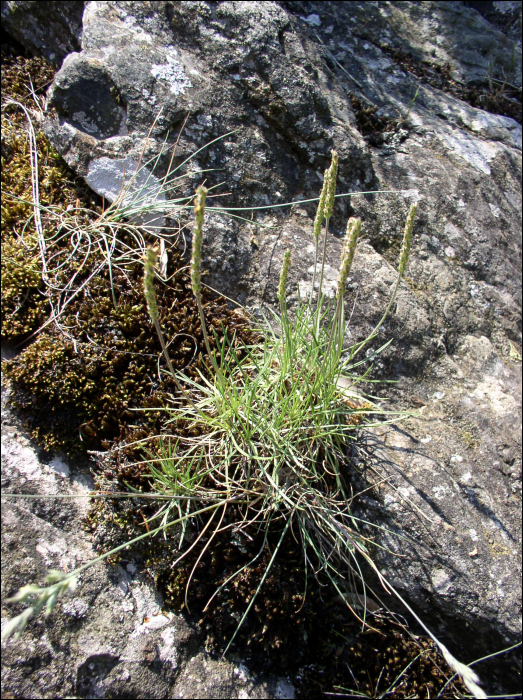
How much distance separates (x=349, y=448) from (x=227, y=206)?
80.5 inches

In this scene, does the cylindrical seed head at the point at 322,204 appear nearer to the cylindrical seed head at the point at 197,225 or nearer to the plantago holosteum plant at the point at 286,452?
the plantago holosteum plant at the point at 286,452

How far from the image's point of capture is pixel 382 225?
12.5 ft

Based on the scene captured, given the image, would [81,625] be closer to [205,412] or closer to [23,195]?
[205,412]

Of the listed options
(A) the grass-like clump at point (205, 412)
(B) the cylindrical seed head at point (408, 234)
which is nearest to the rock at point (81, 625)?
(A) the grass-like clump at point (205, 412)

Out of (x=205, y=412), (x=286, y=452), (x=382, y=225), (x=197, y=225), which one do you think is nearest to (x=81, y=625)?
(x=205, y=412)

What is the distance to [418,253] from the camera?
3.78 m

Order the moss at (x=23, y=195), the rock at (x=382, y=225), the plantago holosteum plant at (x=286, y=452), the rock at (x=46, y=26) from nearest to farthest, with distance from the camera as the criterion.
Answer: the plantago holosteum plant at (x=286, y=452)
the rock at (x=382, y=225)
the moss at (x=23, y=195)
the rock at (x=46, y=26)

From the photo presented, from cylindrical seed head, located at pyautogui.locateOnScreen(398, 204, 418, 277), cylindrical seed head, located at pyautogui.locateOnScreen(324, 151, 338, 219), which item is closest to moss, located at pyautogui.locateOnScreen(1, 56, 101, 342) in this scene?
cylindrical seed head, located at pyautogui.locateOnScreen(324, 151, 338, 219)

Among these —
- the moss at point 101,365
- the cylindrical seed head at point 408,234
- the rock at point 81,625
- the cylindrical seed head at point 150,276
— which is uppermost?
the cylindrical seed head at point 408,234

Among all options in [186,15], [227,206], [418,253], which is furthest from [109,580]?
[186,15]

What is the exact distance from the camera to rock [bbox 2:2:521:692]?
2.76m

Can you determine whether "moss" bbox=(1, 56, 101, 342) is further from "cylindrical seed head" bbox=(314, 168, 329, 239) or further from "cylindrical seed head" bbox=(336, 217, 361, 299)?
"cylindrical seed head" bbox=(336, 217, 361, 299)

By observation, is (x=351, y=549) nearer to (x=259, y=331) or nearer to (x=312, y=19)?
(x=259, y=331)

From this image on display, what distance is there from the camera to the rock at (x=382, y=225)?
2762mm
